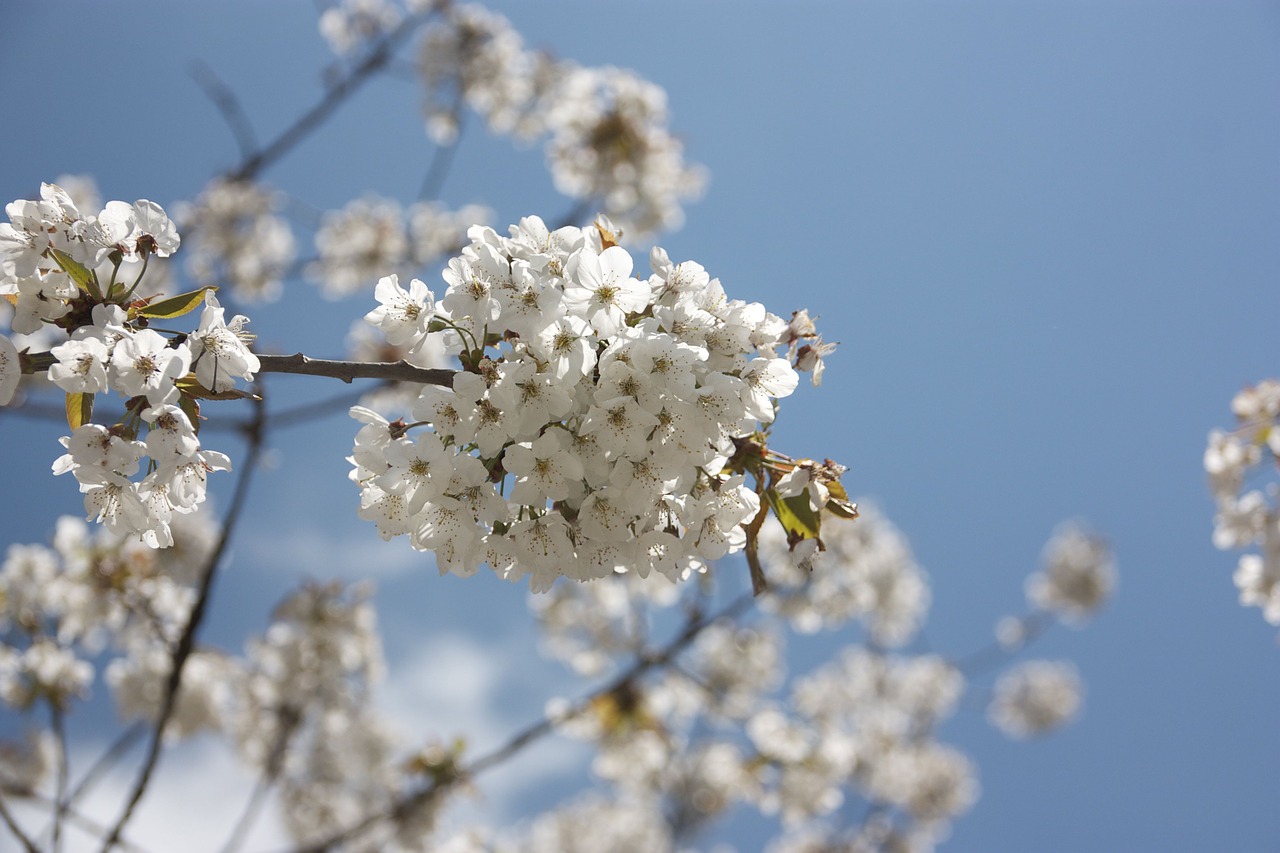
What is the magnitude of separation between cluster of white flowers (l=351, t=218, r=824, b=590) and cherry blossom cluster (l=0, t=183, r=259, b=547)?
13.3 inches

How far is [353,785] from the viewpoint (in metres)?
8.81

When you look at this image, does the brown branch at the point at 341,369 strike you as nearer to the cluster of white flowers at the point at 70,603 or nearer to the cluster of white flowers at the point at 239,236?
the cluster of white flowers at the point at 70,603

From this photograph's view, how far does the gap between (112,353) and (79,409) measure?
0.17m

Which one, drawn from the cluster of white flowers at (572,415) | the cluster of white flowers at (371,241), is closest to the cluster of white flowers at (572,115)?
the cluster of white flowers at (371,241)

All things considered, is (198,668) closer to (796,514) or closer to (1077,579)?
(796,514)

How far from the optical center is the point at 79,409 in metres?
1.66

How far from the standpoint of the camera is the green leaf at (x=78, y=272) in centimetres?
162

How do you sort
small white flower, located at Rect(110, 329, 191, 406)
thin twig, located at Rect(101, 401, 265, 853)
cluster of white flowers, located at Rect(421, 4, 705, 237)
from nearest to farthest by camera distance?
small white flower, located at Rect(110, 329, 191, 406) → thin twig, located at Rect(101, 401, 265, 853) → cluster of white flowers, located at Rect(421, 4, 705, 237)

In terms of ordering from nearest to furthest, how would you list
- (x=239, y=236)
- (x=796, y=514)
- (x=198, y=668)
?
1. (x=796, y=514)
2. (x=198, y=668)
3. (x=239, y=236)

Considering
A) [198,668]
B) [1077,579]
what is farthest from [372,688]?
[1077,579]

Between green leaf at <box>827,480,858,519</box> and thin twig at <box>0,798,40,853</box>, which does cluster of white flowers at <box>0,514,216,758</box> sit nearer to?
thin twig at <box>0,798,40,853</box>

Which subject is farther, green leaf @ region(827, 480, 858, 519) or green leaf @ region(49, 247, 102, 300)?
green leaf @ region(827, 480, 858, 519)

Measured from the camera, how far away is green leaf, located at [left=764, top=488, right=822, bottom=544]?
6.18 ft

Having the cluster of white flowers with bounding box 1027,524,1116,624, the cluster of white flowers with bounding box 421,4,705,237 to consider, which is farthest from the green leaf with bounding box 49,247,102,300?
the cluster of white flowers with bounding box 1027,524,1116,624
